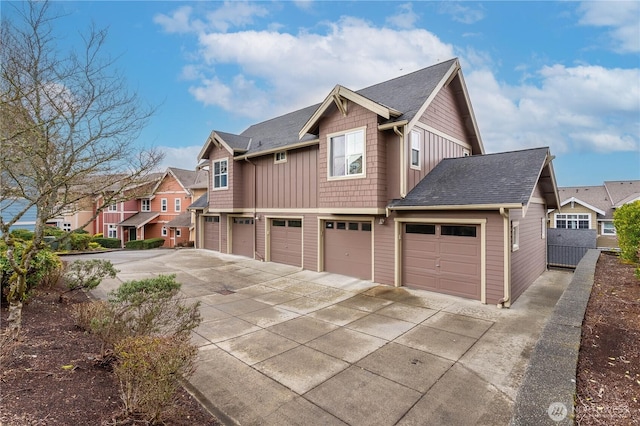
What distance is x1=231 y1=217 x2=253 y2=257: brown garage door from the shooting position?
16.1m

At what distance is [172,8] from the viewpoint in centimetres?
961

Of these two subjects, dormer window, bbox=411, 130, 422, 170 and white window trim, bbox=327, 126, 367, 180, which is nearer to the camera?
white window trim, bbox=327, 126, 367, 180

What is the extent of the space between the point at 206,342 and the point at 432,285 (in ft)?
22.2

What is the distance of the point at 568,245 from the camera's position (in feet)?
49.8

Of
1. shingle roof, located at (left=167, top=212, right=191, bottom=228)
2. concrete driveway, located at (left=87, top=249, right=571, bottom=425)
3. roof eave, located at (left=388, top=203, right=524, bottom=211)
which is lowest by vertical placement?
concrete driveway, located at (left=87, top=249, right=571, bottom=425)

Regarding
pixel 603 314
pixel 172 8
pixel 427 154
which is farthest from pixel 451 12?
pixel 603 314

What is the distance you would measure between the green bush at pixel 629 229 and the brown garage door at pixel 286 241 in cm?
1173

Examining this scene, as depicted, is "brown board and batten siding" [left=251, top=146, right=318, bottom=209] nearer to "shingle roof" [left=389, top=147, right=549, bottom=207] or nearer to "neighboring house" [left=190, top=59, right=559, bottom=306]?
"neighboring house" [left=190, top=59, right=559, bottom=306]

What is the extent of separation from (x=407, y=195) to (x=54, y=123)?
901cm

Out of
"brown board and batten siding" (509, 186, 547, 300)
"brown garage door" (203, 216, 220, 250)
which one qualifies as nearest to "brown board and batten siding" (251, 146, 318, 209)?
"brown garage door" (203, 216, 220, 250)

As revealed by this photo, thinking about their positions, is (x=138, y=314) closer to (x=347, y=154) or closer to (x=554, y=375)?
(x=554, y=375)

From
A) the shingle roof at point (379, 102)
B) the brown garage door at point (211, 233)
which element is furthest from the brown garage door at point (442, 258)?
the brown garage door at point (211, 233)

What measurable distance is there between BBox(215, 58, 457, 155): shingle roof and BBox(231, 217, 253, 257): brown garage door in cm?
386

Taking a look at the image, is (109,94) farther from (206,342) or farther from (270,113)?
(270,113)
